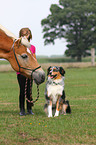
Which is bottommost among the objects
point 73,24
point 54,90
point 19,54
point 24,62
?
point 54,90

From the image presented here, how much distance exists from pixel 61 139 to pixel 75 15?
50.6 m

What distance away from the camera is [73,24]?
57844 mm

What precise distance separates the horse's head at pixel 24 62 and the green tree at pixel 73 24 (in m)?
48.1

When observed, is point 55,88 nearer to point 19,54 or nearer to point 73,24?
point 19,54

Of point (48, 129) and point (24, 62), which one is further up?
point (24, 62)

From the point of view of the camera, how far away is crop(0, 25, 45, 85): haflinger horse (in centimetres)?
631

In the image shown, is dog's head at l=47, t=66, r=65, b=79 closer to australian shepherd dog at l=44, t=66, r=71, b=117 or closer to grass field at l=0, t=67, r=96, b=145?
australian shepherd dog at l=44, t=66, r=71, b=117

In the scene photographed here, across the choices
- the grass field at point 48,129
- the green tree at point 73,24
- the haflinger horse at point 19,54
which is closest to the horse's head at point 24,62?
the haflinger horse at point 19,54

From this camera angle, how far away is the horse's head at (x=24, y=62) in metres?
6.36

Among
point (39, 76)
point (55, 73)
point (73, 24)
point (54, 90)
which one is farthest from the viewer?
point (73, 24)

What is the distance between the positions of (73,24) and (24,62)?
5233cm

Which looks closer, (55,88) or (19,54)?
(19,54)

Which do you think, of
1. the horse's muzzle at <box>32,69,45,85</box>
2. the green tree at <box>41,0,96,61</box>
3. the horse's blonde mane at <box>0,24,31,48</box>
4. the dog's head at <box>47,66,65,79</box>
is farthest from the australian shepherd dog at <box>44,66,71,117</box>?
the green tree at <box>41,0,96,61</box>

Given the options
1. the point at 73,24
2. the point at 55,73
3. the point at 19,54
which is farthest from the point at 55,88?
the point at 73,24
